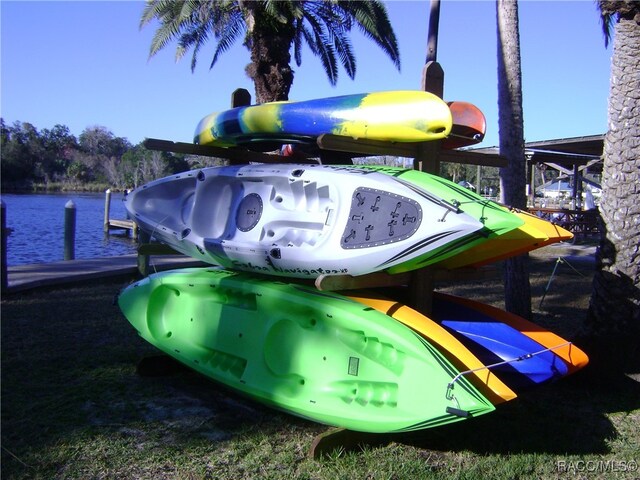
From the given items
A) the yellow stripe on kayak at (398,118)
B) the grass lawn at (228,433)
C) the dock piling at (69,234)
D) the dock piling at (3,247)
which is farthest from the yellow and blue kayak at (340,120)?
the dock piling at (69,234)

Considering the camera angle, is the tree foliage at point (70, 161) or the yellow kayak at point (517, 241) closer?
the yellow kayak at point (517, 241)

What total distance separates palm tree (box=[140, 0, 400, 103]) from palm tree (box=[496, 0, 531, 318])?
17.7 ft

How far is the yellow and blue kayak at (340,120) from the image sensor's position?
15.1 feet

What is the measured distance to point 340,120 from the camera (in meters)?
5.12

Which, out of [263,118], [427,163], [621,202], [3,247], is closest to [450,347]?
[427,163]

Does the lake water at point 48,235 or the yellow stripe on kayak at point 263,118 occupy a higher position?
the yellow stripe on kayak at point 263,118

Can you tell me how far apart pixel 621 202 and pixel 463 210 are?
2318 mm

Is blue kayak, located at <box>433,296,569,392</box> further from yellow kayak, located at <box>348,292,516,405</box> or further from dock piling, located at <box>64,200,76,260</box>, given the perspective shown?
dock piling, located at <box>64,200,76,260</box>

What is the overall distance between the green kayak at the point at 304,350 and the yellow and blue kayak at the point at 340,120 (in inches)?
52.0

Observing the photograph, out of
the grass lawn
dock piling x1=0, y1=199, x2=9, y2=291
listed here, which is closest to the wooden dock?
dock piling x1=0, y1=199, x2=9, y2=291

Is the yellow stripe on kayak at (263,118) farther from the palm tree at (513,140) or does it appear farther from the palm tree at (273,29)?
the palm tree at (273,29)

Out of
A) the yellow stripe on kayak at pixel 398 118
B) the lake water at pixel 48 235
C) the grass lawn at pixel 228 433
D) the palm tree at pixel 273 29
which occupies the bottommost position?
the lake water at pixel 48 235

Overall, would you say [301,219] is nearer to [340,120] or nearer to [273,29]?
[340,120]

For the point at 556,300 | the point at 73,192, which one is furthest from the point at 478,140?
the point at 73,192
